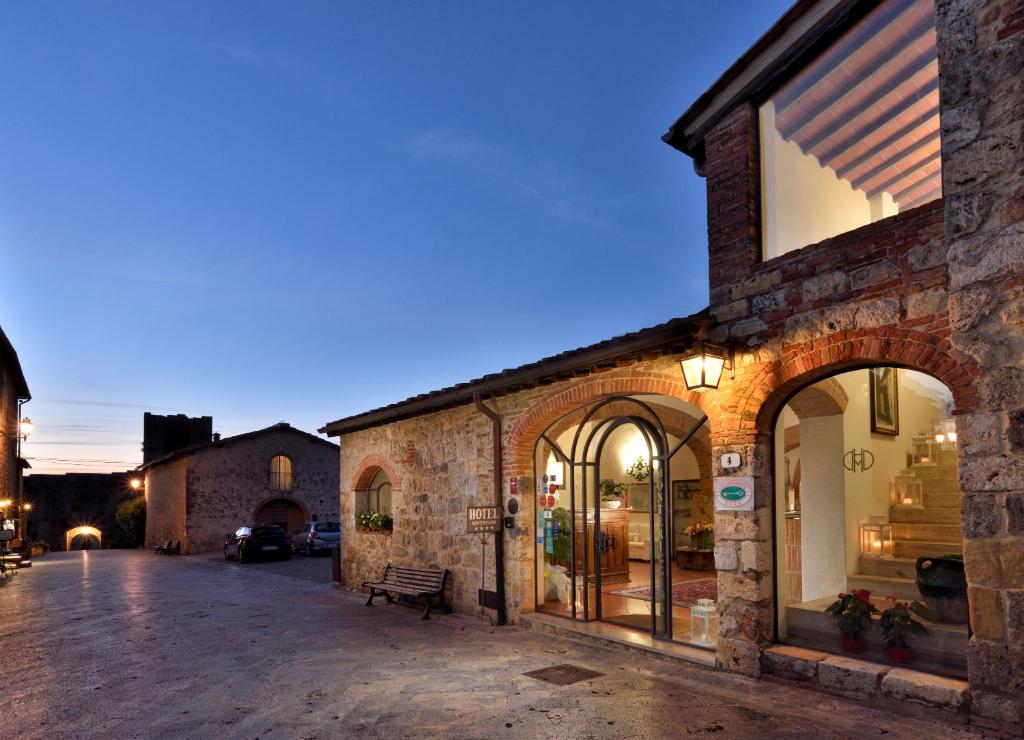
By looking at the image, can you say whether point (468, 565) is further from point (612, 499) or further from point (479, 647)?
A: point (612, 499)

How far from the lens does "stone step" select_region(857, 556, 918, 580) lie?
7309 millimetres

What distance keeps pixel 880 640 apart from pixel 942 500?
9.92ft

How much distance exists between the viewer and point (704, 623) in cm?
701

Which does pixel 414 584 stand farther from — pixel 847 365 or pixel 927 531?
pixel 847 365

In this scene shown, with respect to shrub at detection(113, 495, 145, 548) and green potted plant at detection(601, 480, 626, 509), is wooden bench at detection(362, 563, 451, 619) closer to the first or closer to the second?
green potted plant at detection(601, 480, 626, 509)

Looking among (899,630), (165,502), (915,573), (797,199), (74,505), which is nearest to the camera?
(899,630)

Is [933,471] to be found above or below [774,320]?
below

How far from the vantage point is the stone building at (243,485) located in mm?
24938

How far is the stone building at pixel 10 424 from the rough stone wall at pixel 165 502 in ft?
15.6

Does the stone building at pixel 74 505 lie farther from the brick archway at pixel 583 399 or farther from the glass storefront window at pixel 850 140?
the glass storefront window at pixel 850 140

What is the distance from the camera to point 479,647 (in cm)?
761

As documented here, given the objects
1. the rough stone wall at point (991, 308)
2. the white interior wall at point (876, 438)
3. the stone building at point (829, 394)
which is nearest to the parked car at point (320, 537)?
the stone building at point (829, 394)

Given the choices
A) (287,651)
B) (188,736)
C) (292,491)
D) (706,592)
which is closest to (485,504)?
(287,651)

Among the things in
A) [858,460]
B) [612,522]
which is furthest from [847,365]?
[612,522]
